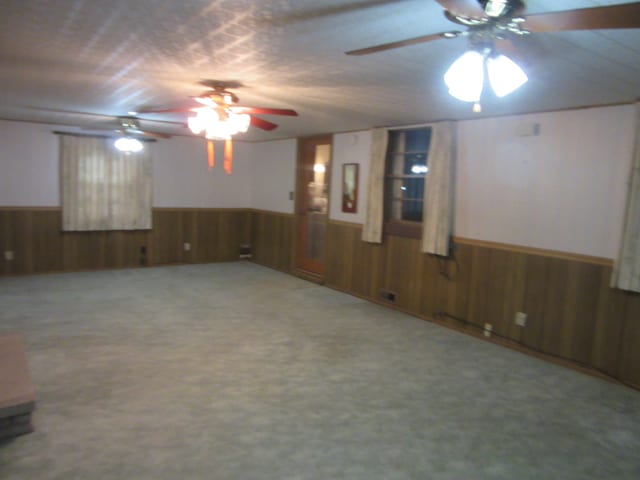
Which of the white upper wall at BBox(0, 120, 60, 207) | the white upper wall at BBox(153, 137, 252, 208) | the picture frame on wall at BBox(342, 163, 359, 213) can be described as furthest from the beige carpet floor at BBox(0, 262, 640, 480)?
the white upper wall at BBox(153, 137, 252, 208)

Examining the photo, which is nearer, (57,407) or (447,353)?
(57,407)

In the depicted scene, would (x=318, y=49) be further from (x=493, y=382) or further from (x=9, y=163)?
(x=9, y=163)

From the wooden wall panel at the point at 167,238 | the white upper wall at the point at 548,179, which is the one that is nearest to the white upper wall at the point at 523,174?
the white upper wall at the point at 548,179

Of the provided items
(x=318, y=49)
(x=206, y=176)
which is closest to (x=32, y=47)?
(x=318, y=49)

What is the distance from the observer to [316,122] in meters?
5.68

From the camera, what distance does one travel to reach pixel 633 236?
3.51m

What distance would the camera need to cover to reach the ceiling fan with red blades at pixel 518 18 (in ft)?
4.97

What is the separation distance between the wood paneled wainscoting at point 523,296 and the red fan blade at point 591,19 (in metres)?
2.77

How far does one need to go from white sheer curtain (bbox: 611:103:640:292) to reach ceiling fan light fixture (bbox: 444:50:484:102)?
218cm

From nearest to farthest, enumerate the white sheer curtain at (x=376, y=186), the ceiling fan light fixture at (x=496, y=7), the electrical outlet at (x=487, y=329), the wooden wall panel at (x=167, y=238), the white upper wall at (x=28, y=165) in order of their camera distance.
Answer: the ceiling fan light fixture at (x=496, y=7) → the electrical outlet at (x=487, y=329) → the white sheer curtain at (x=376, y=186) → the white upper wall at (x=28, y=165) → the wooden wall panel at (x=167, y=238)

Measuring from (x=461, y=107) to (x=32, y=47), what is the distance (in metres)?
3.43

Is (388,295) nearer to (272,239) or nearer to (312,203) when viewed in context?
(312,203)

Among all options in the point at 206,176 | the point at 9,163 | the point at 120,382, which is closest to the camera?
the point at 120,382

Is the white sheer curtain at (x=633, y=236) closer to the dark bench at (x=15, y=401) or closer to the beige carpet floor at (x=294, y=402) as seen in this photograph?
the beige carpet floor at (x=294, y=402)
